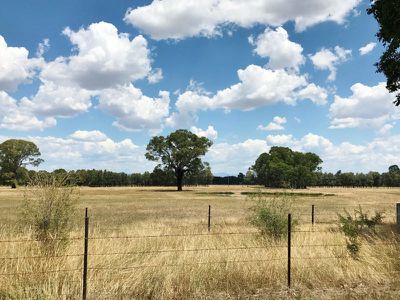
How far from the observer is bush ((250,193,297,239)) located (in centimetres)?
1503

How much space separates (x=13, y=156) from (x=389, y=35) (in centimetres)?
10856

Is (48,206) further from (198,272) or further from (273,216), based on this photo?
(273,216)

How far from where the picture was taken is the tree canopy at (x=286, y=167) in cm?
14338

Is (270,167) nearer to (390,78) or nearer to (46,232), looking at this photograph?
(390,78)

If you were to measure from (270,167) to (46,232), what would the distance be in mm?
139362

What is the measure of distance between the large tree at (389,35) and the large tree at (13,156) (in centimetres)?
10350

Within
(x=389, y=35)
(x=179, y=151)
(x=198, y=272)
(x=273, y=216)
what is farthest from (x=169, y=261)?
(x=179, y=151)

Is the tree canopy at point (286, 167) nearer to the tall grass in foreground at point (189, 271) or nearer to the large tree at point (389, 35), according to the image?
the large tree at point (389, 35)

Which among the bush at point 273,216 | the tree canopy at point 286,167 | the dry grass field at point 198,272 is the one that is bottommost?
the dry grass field at point 198,272

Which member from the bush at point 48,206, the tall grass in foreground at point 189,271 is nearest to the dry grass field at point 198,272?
the tall grass in foreground at point 189,271

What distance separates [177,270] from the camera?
9258 mm

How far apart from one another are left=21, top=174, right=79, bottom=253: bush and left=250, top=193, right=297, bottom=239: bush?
6.85 metres

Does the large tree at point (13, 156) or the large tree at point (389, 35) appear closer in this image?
the large tree at point (389, 35)

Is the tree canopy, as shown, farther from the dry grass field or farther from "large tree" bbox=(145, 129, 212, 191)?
the dry grass field
